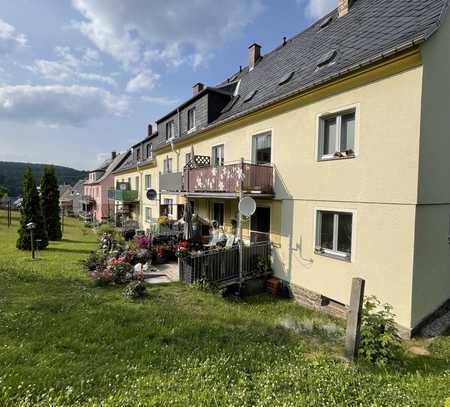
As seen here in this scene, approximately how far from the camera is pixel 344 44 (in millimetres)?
8734

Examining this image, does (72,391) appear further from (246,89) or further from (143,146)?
(143,146)

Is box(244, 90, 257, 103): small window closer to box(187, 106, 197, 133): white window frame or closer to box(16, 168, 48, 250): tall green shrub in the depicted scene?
box(187, 106, 197, 133): white window frame

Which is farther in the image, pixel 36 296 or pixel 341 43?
pixel 341 43

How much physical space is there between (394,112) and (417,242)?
125 inches

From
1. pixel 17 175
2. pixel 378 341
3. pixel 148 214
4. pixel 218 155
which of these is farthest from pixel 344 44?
pixel 17 175

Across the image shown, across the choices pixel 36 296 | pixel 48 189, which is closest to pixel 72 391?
pixel 36 296

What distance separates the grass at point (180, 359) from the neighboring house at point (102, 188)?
105 feet

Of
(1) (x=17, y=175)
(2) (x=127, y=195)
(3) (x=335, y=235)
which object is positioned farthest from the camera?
(1) (x=17, y=175)

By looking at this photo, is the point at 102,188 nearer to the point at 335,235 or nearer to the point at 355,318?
the point at 335,235

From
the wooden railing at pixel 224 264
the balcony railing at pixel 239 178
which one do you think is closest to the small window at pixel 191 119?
the balcony railing at pixel 239 178

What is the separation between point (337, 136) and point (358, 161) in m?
1.08

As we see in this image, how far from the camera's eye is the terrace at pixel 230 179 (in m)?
9.16

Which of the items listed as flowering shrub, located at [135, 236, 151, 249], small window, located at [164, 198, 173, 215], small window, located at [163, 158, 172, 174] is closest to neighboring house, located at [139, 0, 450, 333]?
flowering shrub, located at [135, 236, 151, 249]

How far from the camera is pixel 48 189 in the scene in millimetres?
19516
